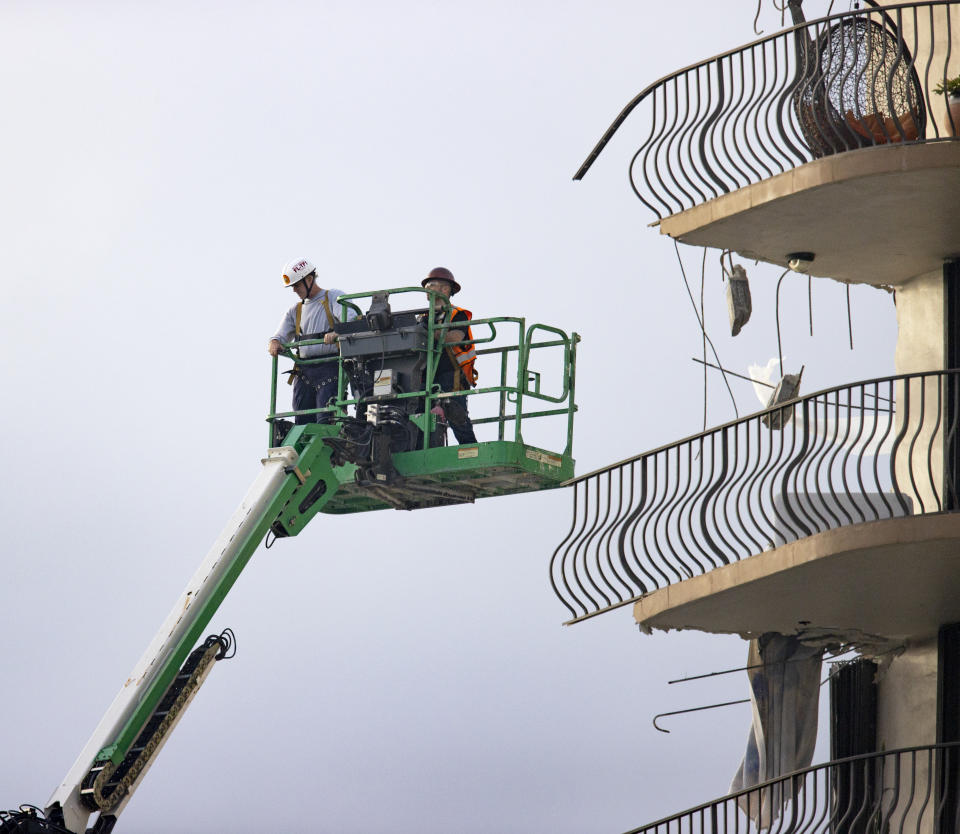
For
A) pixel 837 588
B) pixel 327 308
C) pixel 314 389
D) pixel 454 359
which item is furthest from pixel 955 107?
pixel 314 389

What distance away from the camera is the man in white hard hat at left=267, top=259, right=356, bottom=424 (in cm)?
2319

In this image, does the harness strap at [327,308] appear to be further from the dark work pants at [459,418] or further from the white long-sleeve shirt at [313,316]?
the dark work pants at [459,418]

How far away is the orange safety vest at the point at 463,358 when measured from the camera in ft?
74.0

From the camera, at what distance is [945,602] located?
1700 cm

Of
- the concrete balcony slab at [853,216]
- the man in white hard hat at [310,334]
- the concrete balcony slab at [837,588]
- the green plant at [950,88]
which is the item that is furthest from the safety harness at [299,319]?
the green plant at [950,88]

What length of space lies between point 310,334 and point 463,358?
203 cm

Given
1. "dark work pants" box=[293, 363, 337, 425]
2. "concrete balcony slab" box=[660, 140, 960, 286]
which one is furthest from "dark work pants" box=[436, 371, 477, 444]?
"concrete balcony slab" box=[660, 140, 960, 286]

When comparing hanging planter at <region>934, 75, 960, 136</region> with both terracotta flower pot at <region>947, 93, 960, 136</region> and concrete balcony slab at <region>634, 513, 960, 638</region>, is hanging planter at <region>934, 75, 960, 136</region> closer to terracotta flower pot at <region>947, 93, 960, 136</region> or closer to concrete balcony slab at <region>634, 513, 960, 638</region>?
terracotta flower pot at <region>947, 93, 960, 136</region>

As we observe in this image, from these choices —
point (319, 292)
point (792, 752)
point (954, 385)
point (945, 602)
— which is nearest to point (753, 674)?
point (792, 752)

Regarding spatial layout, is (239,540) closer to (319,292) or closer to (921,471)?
(319,292)

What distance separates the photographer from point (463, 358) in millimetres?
22625

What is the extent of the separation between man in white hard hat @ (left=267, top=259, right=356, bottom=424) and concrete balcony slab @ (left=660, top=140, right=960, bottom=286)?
6.51 meters

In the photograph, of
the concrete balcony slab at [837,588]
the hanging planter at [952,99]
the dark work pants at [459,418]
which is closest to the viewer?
the concrete balcony slab at [837,588]

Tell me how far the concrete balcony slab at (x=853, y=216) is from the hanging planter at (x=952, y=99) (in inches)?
24.4
